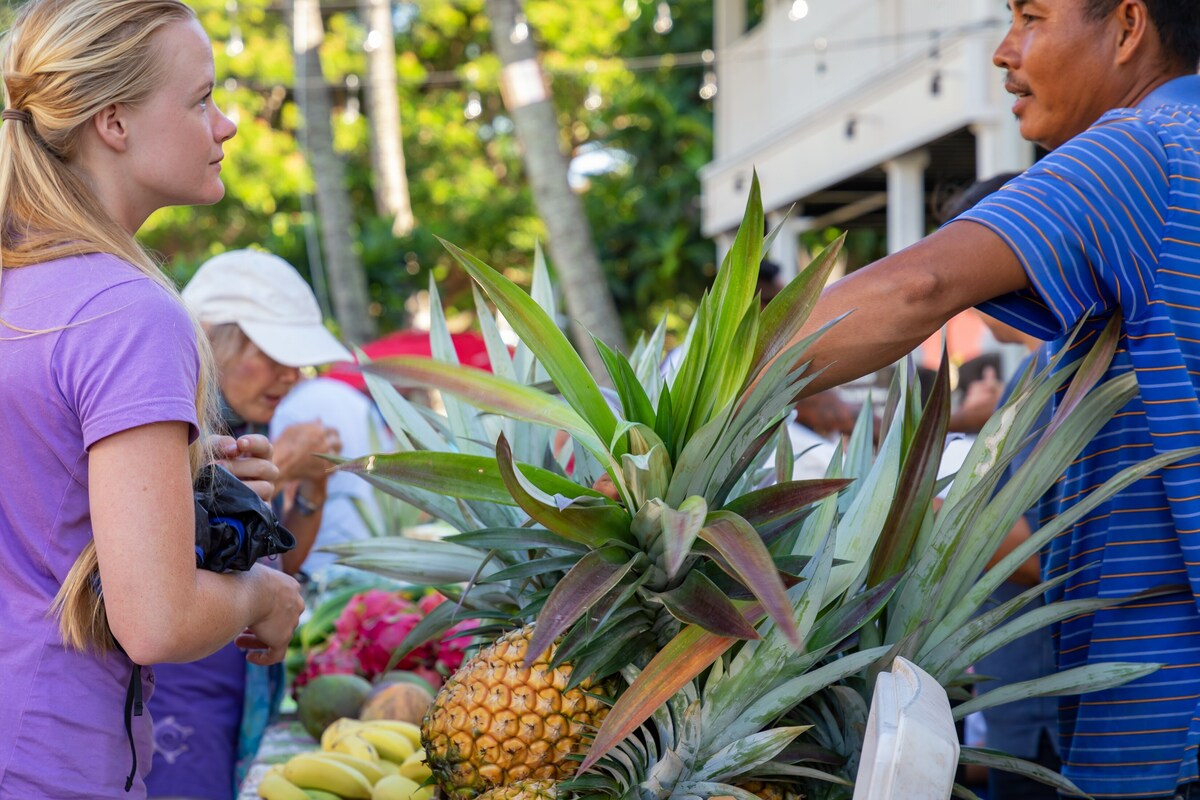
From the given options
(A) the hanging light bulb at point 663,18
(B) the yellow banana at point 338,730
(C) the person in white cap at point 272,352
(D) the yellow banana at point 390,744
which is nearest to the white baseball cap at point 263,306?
(C) the person in white cap at point 272,352

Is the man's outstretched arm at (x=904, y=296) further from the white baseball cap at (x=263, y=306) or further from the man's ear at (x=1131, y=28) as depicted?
the white baseball cap at (x=263, y=306)

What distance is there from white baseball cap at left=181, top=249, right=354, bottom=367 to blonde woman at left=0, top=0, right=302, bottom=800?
2.20 metres

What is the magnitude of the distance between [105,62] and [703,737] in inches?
51.6

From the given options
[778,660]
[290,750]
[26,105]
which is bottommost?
[290,750]

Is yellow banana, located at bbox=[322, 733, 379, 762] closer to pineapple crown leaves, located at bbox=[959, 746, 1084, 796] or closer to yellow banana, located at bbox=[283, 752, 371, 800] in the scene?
yellow banana, located at bbox=[283, 752, 371, 800]

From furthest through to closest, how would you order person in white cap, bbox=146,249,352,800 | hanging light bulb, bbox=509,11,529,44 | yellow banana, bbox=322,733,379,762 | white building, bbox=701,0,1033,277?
1. white building, bbox=701,0,1033,277
2. hanging light bulb, bbox=509,11,529,44
3. person in white cap, bbox=146,249,352,800
4. yellow banana, bbox=322,733,379,762

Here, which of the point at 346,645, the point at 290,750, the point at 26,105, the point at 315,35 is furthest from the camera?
the point at 315,35

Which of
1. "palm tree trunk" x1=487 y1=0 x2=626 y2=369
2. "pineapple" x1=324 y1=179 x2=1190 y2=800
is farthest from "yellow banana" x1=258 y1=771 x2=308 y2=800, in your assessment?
"palm tree trunk" x1=487 y1=0 x2=626 y2=369

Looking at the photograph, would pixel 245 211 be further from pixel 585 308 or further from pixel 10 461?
pixel 10 461

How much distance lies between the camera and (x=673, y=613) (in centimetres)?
167

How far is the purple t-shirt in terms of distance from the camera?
1712 millimetres

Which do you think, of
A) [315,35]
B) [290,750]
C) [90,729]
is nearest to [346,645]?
[290,750]

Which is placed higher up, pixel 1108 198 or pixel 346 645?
pixel 1108 198

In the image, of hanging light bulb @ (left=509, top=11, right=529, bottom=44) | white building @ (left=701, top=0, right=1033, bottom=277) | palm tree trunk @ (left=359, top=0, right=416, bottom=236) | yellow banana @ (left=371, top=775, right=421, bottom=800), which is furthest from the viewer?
palm tree trunk @ (left=359, top=0, right=416, bottom=236)
